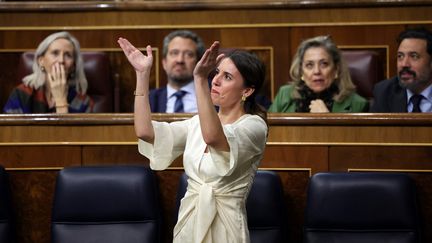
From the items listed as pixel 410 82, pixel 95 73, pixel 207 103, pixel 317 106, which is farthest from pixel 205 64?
pixel 95 73

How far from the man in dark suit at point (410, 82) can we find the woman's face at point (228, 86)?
0.61 m

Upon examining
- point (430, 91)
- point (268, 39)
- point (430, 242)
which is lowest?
point (430, 242)

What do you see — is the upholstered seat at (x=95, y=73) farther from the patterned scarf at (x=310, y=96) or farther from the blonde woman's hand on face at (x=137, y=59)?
the blonde woman's hand on face at (x=137, y=59)

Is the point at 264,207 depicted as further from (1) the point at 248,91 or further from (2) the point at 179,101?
(2) the point at 179,101

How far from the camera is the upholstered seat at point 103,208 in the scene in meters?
1.17

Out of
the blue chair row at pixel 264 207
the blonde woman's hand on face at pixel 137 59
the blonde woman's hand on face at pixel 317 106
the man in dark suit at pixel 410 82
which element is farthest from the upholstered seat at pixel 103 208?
the man in dark suit at pixel 410 82

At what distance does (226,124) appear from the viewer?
989mm

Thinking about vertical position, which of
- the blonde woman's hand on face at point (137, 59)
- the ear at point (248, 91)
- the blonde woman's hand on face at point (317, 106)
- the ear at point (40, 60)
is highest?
the ear at point (40, 60)

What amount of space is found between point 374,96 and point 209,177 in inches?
27.1

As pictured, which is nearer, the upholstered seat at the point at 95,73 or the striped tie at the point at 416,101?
the striped tie at the point at 416,101

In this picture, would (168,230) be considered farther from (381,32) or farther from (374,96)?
(381,32)

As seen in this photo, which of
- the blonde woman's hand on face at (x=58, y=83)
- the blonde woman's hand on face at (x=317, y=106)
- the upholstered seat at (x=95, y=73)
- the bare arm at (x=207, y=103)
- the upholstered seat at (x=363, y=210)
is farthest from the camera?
the upholstered seat at (x=95, y=73)

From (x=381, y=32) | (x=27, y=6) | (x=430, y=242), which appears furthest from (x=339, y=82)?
(x=27, y=6)

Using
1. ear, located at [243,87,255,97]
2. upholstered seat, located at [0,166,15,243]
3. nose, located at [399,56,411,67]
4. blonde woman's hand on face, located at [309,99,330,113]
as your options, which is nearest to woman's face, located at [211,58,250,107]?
ear, located at [243,87,255,97]
